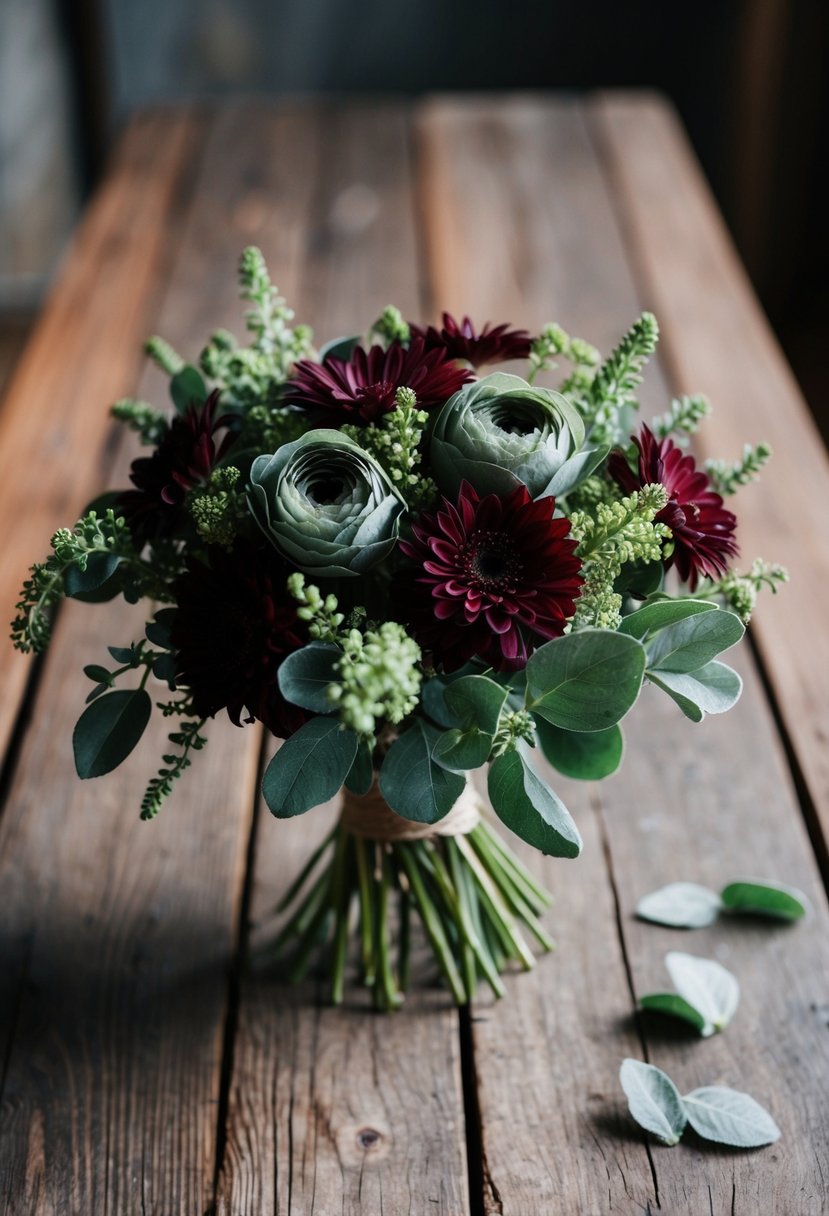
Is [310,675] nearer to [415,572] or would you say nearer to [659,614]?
[415,572]

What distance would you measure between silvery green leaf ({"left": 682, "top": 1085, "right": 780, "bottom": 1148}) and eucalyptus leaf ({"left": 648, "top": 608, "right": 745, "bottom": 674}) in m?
0.27

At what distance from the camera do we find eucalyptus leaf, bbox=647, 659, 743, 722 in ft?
2.25

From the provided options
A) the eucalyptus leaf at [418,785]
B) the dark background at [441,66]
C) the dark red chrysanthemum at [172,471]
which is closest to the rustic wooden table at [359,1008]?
the eucalyptus leaf at [418,785]

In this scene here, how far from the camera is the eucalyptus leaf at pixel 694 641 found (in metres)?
0.67

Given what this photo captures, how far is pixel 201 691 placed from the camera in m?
0.64

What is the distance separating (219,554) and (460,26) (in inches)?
117

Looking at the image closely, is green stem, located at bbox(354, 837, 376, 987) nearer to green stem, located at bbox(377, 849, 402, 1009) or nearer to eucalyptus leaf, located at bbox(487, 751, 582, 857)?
green stem, located at bbox(377, 849, 402, 1009)

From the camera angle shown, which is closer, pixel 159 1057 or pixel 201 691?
pixel 201 691

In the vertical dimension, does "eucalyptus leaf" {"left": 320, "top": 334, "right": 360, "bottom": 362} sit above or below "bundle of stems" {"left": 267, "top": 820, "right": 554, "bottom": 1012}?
above

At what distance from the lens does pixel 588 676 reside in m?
0.64

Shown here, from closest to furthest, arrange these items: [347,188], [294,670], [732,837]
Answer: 1. [294,670]
2. [732,837]
3. [347,188]

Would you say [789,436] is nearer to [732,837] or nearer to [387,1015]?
[732,837]

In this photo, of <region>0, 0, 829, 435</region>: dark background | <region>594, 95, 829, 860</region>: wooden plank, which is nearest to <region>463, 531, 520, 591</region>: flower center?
<region>594, 95, 829, 860</region>: wooden plank

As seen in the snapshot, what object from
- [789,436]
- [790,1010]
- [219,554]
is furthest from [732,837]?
[789,436]
